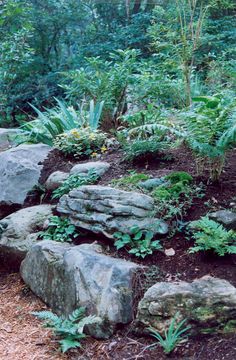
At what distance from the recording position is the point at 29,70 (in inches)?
331

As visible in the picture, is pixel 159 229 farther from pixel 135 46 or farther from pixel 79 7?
pixel 79 7

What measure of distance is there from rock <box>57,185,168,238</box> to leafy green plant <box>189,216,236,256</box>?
272 mm

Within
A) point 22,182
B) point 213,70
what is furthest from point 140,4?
point 22,182

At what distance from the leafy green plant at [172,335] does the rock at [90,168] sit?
1.53 m

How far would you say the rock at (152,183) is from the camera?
2691 mm

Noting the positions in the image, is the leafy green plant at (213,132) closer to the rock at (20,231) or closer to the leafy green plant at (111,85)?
the rock at (20,231)

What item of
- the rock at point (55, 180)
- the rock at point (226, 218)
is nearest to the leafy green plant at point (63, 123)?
the rock at point (55, 180)

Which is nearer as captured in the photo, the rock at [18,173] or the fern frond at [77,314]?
the fern frond at [77,314]

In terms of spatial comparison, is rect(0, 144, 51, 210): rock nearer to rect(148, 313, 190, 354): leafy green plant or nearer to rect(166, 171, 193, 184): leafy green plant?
rect(166, 171, 193, 184): leafy green plant

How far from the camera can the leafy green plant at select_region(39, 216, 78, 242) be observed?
264 cm

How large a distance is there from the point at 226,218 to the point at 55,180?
5.07 ft

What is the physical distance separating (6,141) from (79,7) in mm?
4936

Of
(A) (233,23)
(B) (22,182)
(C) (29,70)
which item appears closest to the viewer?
(B) (22,182)

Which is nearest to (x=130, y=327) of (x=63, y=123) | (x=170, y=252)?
(x=170, y=252)
